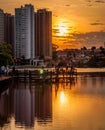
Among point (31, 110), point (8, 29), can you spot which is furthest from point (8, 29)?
point (31, 110)

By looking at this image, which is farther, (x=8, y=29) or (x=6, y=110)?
(x=8, y=29)

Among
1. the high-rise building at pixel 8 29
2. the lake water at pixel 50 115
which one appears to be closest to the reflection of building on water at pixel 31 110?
the lake water at pixel 50 115

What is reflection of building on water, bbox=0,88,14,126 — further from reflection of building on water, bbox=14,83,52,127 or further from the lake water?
reflection of building on water, bbox=14,83,52,127

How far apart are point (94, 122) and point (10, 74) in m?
45.7

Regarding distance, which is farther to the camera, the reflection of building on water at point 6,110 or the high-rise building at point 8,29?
the high-rise building at point 8,29

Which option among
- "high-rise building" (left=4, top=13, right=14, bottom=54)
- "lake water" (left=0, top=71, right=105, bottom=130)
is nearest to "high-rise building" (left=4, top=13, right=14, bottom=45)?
"high-rise building" (left=4, top=13, right=14, bottom=54)

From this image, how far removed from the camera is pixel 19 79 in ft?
215

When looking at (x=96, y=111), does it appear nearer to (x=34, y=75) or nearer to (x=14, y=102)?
(x=14, y=102)

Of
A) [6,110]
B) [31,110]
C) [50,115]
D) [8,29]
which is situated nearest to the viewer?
[50,115]

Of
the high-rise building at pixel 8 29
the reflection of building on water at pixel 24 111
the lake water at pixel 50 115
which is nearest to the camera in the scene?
the lake water at pixel 50 115

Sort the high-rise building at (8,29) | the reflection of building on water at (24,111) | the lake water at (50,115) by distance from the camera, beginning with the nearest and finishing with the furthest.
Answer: the lake water at (50,115) → the reflection of building on water at (24,111) → the high-rise building at (8,29)

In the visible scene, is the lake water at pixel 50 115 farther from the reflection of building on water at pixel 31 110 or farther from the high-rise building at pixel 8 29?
the high-rise building at pixel 8 29

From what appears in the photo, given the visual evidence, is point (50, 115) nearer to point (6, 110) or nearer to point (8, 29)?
point (6, 110)

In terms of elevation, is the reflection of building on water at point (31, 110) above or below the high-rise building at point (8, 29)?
below
